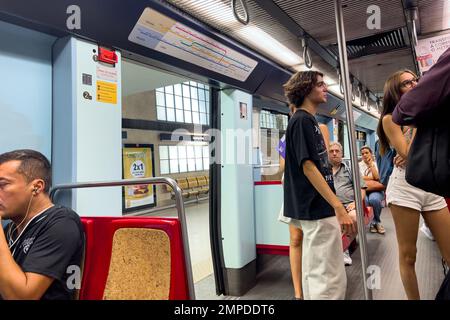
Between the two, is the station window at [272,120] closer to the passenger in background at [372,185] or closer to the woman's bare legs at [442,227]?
the passenger in background at [372,185]

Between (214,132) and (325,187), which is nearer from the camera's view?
(325,187)

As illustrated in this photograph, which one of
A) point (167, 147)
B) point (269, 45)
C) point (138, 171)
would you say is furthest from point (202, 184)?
point (269, 45)

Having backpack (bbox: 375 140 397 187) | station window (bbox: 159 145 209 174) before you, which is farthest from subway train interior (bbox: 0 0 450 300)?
station window (bbox: 159 145 209 174)

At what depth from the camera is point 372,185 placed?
15.9 ft

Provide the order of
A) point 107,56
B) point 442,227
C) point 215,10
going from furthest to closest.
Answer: point 215,10 → point 107,56 → point 442,227

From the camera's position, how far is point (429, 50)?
321cm

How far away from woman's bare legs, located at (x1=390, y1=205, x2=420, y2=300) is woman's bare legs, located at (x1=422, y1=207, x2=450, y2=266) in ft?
0.24

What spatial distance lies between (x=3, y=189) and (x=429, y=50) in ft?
12.5

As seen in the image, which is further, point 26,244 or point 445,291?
point 26,244

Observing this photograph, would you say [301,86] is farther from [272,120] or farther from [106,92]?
[272,120]

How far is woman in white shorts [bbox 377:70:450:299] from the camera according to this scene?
168 cm

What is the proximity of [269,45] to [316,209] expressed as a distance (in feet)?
6.45

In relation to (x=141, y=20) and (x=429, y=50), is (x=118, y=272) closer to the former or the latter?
(x=141, y=20)
